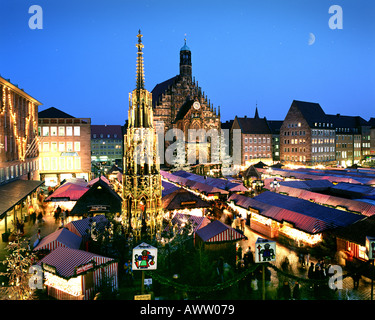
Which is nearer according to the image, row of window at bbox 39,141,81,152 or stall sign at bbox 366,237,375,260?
stall sign at bbox 366,237,375,260

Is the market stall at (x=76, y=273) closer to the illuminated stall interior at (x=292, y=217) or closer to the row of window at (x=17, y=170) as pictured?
the illuminated stall interior at (x=292, y=217)

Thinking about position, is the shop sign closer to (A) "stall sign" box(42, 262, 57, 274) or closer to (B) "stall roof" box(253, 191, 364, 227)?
(A) "stall sign" box(42, 262, 57, 274)

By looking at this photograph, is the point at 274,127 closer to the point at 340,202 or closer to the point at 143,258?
the point at 340,202

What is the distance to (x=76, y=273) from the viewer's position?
917 centimetres

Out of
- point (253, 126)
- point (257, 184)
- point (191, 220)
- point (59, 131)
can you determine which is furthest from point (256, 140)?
point (191, 220)

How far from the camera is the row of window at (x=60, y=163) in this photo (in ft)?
158

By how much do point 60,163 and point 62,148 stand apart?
2.57 m

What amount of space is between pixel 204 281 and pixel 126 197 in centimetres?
386

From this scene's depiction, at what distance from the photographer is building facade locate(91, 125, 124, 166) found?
10088cm

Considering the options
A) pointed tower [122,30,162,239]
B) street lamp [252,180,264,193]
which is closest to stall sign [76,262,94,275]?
pointed tower [122,30,162,239]

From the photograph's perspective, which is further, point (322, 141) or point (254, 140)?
point (254, 140)

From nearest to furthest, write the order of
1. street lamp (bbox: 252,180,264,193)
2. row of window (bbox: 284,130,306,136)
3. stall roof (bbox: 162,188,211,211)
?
stall roof (bbox: 162,188,211,211) → street lamp (bbox: 252,180,264,193) → row of window (bbox: 284,130,306,136)

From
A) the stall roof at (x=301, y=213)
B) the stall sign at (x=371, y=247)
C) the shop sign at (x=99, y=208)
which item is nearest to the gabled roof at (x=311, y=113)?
the stall roof at (x=301, y=213)
